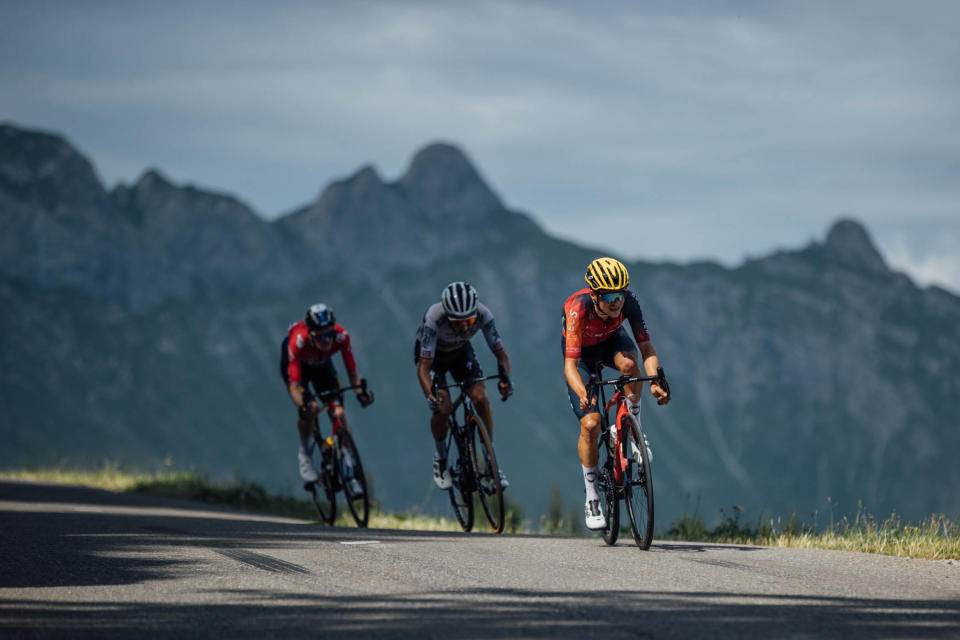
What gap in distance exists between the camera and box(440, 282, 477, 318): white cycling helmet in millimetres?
10750

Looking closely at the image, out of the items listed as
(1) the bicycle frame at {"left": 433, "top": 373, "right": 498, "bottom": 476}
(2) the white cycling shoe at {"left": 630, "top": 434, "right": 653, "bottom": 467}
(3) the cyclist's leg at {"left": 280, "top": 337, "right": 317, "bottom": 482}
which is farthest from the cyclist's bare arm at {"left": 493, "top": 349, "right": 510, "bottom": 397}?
(3) the cyclist's leg at {"left": 280, "top": 337, "right": 317, "bottom": 482}

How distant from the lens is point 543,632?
536cm

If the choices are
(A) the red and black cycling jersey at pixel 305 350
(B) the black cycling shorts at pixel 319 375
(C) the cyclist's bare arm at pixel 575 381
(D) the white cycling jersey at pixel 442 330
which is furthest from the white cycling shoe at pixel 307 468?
(C) the cyclist's bare arm at pixel 575 381

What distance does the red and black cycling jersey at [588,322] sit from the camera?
9023mm

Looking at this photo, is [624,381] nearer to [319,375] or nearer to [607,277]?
[607,277]

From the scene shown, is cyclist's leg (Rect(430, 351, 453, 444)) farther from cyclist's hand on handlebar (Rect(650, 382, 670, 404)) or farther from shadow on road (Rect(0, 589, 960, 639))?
shadow on road (Rect(0, 589, 960, 639))

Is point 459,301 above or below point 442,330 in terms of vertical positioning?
above

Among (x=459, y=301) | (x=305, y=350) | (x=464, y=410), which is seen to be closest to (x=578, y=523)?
(x=464, y=410)

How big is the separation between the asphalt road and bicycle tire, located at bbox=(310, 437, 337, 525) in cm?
251

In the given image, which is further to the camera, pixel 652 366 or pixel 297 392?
pixel 297 392

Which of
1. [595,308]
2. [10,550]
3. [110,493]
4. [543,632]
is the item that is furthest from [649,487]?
[110,493]

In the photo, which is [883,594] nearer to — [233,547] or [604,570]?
[604,570]

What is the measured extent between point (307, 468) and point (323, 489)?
30cm

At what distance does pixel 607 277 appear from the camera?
881cm
